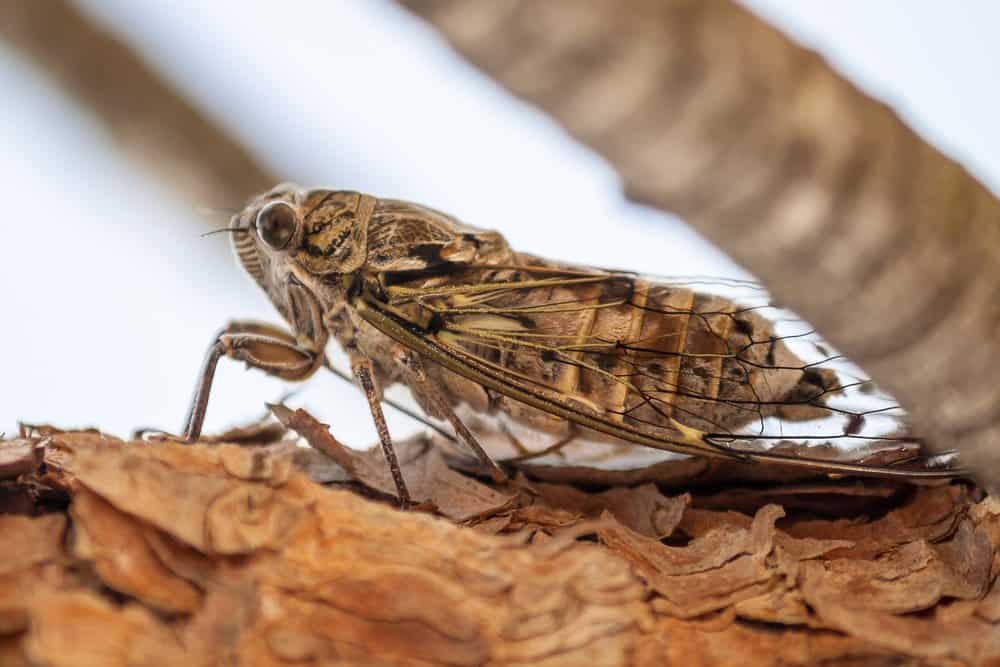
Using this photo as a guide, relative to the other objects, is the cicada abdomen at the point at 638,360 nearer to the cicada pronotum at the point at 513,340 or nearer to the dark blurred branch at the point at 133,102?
the cicada pronotum at the point at 513,340

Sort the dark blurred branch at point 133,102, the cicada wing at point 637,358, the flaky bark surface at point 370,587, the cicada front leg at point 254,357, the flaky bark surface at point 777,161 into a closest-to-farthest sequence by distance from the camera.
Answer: the flaky bark surface at point 777,161
the flaky bark surface at point 370,587
the cicada wing at point 637,358
the cicada front leg at point 254,357
the dark blurred branch at point 133,102

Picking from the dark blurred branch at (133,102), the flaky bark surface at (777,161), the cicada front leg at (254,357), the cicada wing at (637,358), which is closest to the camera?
the flaky bark surface at (777,161)

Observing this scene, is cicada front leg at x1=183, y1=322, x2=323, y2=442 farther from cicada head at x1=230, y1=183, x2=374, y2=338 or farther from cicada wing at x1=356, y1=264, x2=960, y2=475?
cicada wing at x1=356, y1=264, x2=960, y2=475

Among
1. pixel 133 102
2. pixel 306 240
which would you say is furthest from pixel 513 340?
pixel 133 102

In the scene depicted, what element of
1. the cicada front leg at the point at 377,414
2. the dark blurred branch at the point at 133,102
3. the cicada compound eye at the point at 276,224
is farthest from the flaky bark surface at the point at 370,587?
the dark blurred branch at the point at 133,102

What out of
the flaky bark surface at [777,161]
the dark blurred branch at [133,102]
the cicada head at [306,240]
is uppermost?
the dark blurred branch at [133,102]

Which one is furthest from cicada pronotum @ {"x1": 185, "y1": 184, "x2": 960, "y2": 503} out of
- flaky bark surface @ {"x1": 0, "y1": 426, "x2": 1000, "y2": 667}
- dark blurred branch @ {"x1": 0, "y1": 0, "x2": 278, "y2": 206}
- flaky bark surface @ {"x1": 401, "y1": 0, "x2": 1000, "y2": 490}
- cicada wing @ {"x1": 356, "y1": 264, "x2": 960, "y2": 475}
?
dark blurred branch @ {"x1": 0, "y1": 0, "x2": 278, "y2": 206}

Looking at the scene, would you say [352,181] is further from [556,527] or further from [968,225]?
[968,225]

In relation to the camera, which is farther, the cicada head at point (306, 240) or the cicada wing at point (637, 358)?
the cicada head at point (306, 240)
